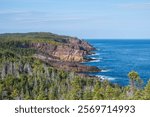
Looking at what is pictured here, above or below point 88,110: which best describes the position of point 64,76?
below

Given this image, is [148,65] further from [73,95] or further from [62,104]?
[62,104]

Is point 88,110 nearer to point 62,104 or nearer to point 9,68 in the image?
point 62,104

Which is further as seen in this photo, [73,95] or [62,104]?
[73,95]

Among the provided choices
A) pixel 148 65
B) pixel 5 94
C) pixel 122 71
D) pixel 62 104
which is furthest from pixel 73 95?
pixel 148 65

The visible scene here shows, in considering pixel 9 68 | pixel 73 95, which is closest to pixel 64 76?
pixel 9 68

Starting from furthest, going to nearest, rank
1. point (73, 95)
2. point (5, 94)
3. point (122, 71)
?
point (122, 71) < point (5, 94) < point (73, 95)

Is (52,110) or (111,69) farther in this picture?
(111,69)

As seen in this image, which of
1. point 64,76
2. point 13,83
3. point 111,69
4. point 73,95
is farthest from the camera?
point 111,69

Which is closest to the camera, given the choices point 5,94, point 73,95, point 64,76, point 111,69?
→ point 73,95

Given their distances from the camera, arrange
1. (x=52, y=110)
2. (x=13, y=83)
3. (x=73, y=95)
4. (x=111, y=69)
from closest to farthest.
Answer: (x=52, y=110) → (x=73, y=95) → (x=13, y=83) → (x=111, y=69)
